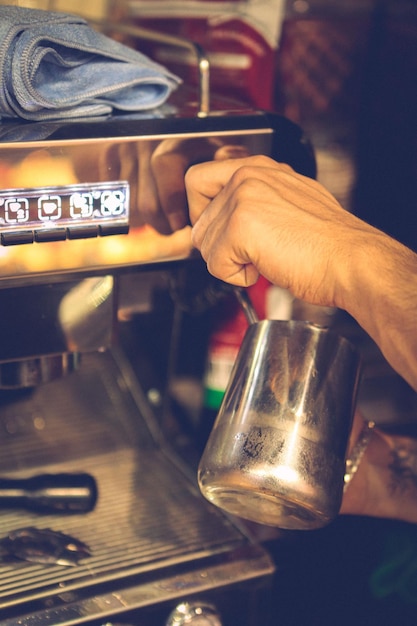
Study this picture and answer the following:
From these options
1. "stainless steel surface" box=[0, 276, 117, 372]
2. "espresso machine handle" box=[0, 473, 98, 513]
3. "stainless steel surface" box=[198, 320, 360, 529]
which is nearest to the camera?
"stainless steel surface" box=[198, 320, 360, 529]

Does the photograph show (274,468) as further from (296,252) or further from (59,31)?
(59,31)

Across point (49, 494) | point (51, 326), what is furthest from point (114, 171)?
point (49, 494)

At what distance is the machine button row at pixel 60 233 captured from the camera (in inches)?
25.6

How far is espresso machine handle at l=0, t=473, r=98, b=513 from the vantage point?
2.87 ft

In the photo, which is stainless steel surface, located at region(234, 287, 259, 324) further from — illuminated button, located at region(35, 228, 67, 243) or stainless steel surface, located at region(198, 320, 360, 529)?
illuminated button, located at region(35, 228, 67, 243)

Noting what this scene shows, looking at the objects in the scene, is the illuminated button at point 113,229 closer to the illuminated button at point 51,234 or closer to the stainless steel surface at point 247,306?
the illuminated button at point 51,234

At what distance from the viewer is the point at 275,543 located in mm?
997

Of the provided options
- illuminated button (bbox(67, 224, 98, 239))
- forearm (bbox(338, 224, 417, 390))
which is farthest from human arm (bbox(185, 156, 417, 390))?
illuminated button (bbox(67, 224, 98, 239))

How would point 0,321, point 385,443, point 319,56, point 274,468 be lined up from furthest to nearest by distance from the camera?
point 319,56
point 385,443
point 0,321
point 274,468

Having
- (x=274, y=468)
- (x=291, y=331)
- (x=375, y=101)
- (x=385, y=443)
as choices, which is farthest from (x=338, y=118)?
(x=274, y=468)

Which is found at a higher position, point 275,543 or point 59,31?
point 59,31

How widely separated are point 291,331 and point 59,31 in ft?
1.14

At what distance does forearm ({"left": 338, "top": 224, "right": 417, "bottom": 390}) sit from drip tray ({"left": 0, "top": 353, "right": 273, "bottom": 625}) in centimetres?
32

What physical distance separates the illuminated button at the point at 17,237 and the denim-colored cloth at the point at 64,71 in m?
0.11
